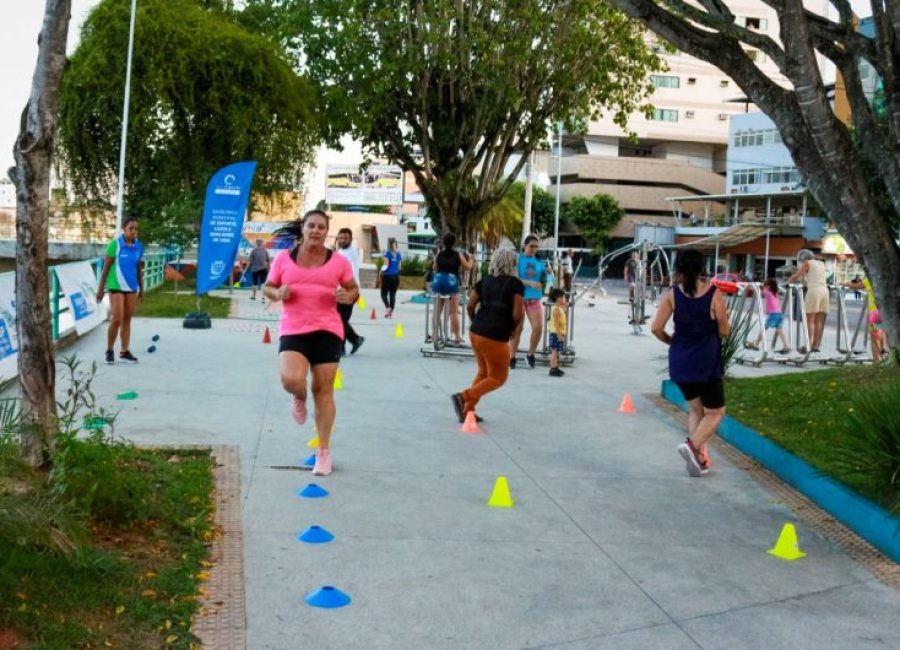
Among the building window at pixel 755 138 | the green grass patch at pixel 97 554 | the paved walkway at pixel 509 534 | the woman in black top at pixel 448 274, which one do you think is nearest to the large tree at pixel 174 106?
the woman in black top at pixel 448 274

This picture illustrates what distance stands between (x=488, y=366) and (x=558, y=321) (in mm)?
3988

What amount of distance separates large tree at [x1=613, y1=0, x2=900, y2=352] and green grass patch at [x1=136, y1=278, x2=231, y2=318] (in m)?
12.3

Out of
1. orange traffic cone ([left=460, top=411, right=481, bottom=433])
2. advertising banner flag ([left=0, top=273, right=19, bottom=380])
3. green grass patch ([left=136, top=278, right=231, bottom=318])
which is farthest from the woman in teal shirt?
orange traffic cone ([left=460, top=411, right=481, bottom=433])

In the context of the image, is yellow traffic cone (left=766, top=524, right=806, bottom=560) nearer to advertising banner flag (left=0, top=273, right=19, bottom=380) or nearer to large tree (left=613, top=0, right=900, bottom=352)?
large tree (left=613, top=0, right=900, bottom=352)

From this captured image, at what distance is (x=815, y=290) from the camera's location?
16.8m

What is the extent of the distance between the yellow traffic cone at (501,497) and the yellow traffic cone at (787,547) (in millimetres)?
1607

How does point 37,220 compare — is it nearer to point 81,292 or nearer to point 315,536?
point 315,536

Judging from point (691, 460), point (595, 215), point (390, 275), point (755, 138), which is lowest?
point (691, 460)

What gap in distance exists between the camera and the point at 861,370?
10969 millimetres

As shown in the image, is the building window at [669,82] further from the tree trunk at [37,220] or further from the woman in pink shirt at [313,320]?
the tree trunk at [37,220]

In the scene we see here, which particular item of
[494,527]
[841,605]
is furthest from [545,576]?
[841,605]

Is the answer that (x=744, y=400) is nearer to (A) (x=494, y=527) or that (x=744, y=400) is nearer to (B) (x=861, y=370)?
(B) (x=861, y=370)

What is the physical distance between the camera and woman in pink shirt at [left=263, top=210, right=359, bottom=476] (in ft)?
23.1

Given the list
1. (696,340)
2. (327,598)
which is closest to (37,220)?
(327,598)
